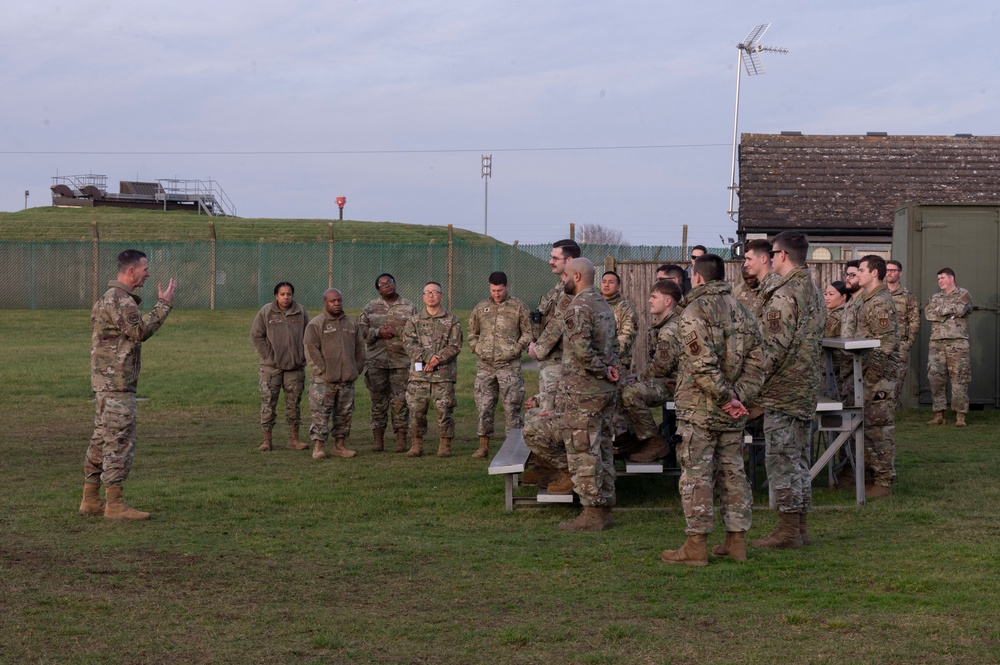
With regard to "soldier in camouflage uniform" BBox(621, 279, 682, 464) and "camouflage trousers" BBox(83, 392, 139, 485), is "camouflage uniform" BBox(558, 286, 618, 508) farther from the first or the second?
"camouflage trousers" BBox(83, 392, 139, 485)

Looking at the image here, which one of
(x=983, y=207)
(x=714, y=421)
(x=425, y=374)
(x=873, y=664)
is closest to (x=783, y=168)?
(x=983, y=207)

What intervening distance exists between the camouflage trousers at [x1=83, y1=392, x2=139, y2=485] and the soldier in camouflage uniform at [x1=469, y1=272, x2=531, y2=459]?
4264 millimetres

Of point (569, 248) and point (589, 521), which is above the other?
point (569, 248)

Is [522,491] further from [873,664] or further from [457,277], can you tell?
[457,277]

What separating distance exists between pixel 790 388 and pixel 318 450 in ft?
20.4

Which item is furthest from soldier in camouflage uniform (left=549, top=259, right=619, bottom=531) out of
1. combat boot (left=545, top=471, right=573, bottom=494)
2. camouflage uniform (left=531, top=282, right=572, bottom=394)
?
combat boot (left=545, top=471, right=573, bottom=494)

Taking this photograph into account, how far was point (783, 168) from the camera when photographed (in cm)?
2444

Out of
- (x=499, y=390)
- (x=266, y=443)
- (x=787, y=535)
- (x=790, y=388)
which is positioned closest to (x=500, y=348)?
(x=499, y=390)

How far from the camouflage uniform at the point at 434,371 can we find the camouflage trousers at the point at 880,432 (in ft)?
14.8

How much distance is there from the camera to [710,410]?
6.95m

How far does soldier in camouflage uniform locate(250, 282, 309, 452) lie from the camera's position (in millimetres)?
12820

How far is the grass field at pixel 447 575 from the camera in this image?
5449 mm

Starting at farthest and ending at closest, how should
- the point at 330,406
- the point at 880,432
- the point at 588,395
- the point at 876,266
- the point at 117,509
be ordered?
the point at 330,406 < the point at 876,266 < the point at 880,432 < the point at 117,509 < the point at 588,395

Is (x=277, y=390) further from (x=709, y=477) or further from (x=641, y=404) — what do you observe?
(x=709, y=477)
